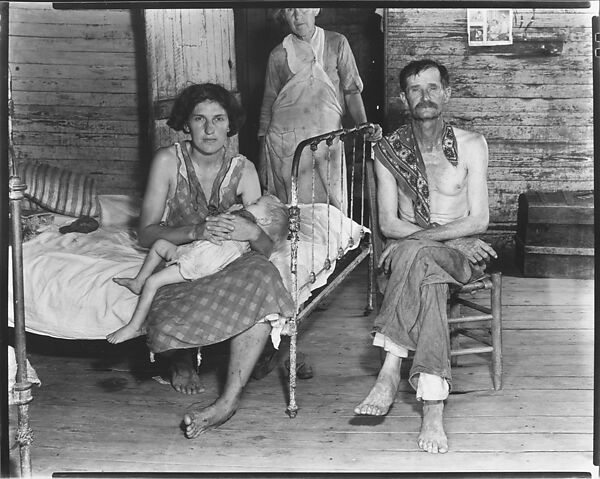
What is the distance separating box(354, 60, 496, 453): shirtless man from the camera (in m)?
3.17

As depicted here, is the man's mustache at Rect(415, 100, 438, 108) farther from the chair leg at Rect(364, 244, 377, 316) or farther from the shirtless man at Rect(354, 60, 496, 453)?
the chair leg at Rect(364, 244, 377, 316)

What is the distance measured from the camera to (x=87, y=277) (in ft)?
11.6

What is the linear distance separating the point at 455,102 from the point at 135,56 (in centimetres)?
158

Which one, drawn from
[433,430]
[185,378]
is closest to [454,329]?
[433,430]

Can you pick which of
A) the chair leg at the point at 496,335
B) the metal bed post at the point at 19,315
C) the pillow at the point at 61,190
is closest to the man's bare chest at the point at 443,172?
the chair leg at the point at 496,335

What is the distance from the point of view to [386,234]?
3.47 m

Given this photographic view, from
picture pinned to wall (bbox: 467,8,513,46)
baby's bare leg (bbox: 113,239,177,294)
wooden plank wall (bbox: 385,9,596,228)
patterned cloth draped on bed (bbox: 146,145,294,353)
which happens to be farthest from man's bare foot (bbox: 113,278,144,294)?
wooden plank wall (bbox: 385,9,596,228)

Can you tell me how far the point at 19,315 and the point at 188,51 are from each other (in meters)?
1.76

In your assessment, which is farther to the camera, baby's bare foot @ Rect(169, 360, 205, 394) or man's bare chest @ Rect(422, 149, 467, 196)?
baby's bare foot @ Rect(169, 360, 205, 394)

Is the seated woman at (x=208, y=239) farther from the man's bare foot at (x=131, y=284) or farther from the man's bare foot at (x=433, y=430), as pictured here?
the man's bare foot at (x=433, y=430)

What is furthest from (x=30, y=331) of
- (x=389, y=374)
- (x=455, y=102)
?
(x=455, y=102)

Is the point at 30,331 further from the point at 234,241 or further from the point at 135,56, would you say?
the point at 135,56

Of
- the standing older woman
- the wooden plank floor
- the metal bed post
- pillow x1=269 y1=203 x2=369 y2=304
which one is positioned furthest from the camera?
the standing older woman

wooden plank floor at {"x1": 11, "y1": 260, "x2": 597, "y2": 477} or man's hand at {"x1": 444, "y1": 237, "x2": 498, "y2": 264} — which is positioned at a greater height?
man's hand at {"x1": 444, "y1": 237, "x2": 498, "y2": 264}
